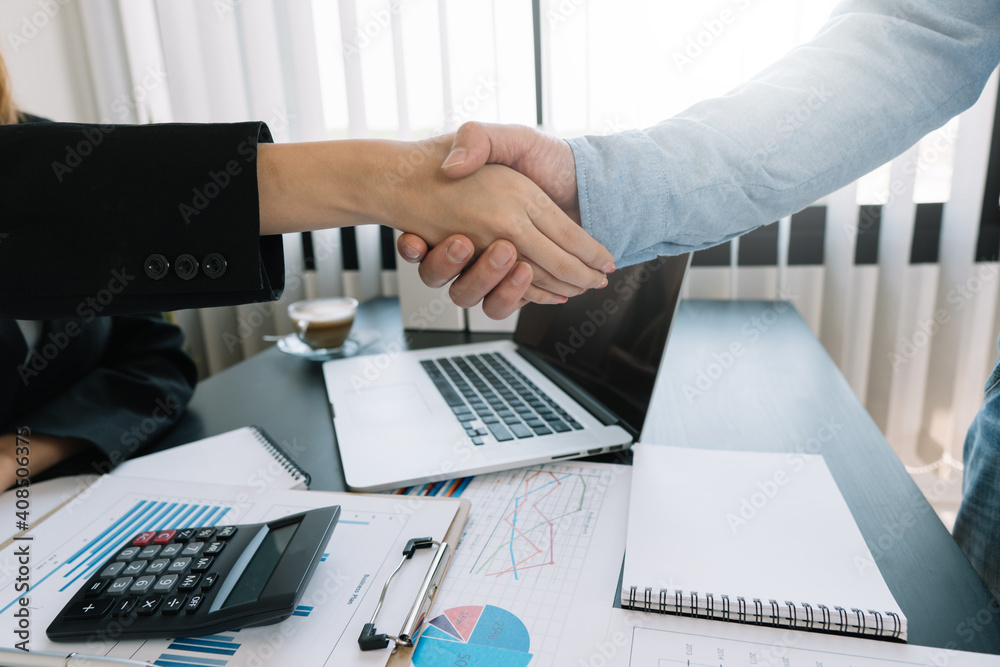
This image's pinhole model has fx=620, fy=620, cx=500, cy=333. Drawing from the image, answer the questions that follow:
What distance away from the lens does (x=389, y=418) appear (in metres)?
0.77

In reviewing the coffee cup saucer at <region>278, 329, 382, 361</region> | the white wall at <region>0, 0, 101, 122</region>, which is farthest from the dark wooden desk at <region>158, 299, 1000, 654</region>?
the white wall at <region>0, 0, 101, 122</region>

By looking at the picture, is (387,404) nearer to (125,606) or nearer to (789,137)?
(125,606)

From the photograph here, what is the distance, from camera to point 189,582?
1.43 ft

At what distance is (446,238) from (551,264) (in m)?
0.13

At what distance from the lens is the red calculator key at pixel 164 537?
49cm

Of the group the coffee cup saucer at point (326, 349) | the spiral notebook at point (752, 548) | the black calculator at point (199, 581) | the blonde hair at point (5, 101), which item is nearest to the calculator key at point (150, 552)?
the black calculator at point (199, 581)

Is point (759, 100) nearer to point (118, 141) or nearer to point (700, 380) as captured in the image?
point (700, 380)

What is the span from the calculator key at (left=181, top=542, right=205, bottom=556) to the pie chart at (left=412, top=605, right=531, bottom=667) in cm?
19

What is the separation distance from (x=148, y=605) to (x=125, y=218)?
13.8 inches

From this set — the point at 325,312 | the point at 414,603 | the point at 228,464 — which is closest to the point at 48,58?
the point at 325,312

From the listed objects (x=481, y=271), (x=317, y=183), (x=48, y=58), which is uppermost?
(x=48, y=58)

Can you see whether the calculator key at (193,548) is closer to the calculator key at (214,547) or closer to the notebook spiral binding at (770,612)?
the calculator key at (214,547)

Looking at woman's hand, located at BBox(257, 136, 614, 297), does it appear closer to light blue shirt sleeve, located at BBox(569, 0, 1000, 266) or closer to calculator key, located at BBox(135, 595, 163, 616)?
light blue shirt sleeve, located at BBox(569, 0, 1000, 266)

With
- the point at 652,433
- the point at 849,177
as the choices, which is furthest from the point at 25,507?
the point at 849,177
